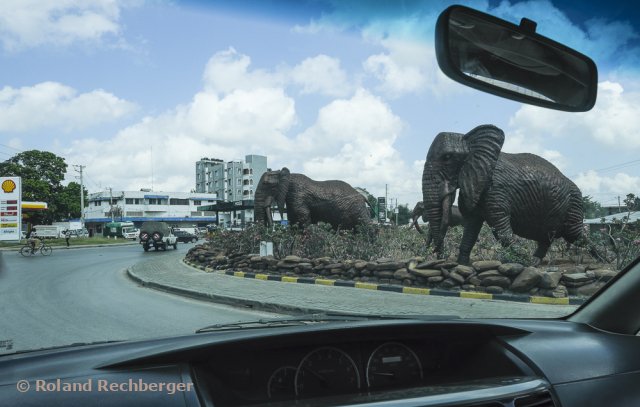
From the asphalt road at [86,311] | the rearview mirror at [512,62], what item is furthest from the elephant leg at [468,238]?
the rearview mirror at [512,62]

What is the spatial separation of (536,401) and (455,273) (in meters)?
7.79

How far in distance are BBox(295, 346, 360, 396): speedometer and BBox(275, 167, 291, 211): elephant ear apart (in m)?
14.0

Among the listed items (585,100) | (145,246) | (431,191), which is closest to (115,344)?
(585,100)

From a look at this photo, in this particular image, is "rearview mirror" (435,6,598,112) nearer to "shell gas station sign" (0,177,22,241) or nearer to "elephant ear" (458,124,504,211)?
"shell gas station sign" (0,177,22,241)

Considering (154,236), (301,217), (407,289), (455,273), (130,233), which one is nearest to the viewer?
(455,273)

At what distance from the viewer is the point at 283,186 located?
1603 centimetres

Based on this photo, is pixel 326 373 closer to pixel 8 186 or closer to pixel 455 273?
pixel 8 186

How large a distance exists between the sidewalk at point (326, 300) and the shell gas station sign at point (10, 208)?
3.76 meters

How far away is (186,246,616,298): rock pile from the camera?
25.1 feet

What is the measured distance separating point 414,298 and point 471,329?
22.1 feet

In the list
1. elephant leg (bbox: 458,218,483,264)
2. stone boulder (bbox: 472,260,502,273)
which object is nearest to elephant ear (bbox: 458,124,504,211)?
elephant leg (bbox: 458,218,483,264)

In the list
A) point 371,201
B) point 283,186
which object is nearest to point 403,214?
point 371,201

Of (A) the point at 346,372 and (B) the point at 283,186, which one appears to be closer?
(A) the point at 346,372

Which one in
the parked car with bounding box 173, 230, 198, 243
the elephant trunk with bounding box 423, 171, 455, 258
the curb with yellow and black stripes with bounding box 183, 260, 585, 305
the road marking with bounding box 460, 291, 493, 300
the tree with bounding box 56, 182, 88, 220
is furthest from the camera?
the parked car with bounding box 173, 230, 198, 243
